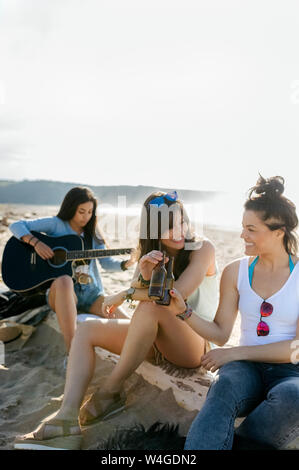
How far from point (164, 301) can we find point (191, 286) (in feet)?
1.02

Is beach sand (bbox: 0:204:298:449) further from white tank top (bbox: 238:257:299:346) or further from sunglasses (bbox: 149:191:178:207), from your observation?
sunglasses (bbox: 149:191:178:207)

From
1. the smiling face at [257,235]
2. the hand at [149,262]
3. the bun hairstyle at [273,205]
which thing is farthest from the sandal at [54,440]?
the bun hairstyle at [273,205]

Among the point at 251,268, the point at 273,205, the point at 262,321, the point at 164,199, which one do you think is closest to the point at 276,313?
the point at 262,321

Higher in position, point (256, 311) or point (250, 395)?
point (256, 311)

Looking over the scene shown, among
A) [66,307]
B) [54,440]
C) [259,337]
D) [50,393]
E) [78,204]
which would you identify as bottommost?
[50,393]

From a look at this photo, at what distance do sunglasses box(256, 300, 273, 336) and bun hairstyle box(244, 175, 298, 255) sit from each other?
1.28 ft

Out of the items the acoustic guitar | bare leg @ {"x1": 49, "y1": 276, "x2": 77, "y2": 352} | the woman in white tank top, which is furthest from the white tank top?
the acoustic guitar

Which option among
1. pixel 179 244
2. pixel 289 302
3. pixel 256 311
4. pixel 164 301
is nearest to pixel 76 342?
pixel 164 301

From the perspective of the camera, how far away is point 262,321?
230cm

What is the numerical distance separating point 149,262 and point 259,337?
0.70 metres

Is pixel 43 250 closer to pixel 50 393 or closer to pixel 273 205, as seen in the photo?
pixel 50 393

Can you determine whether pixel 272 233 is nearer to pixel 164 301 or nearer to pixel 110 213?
pixel 164 301

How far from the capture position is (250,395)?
6.90ft
